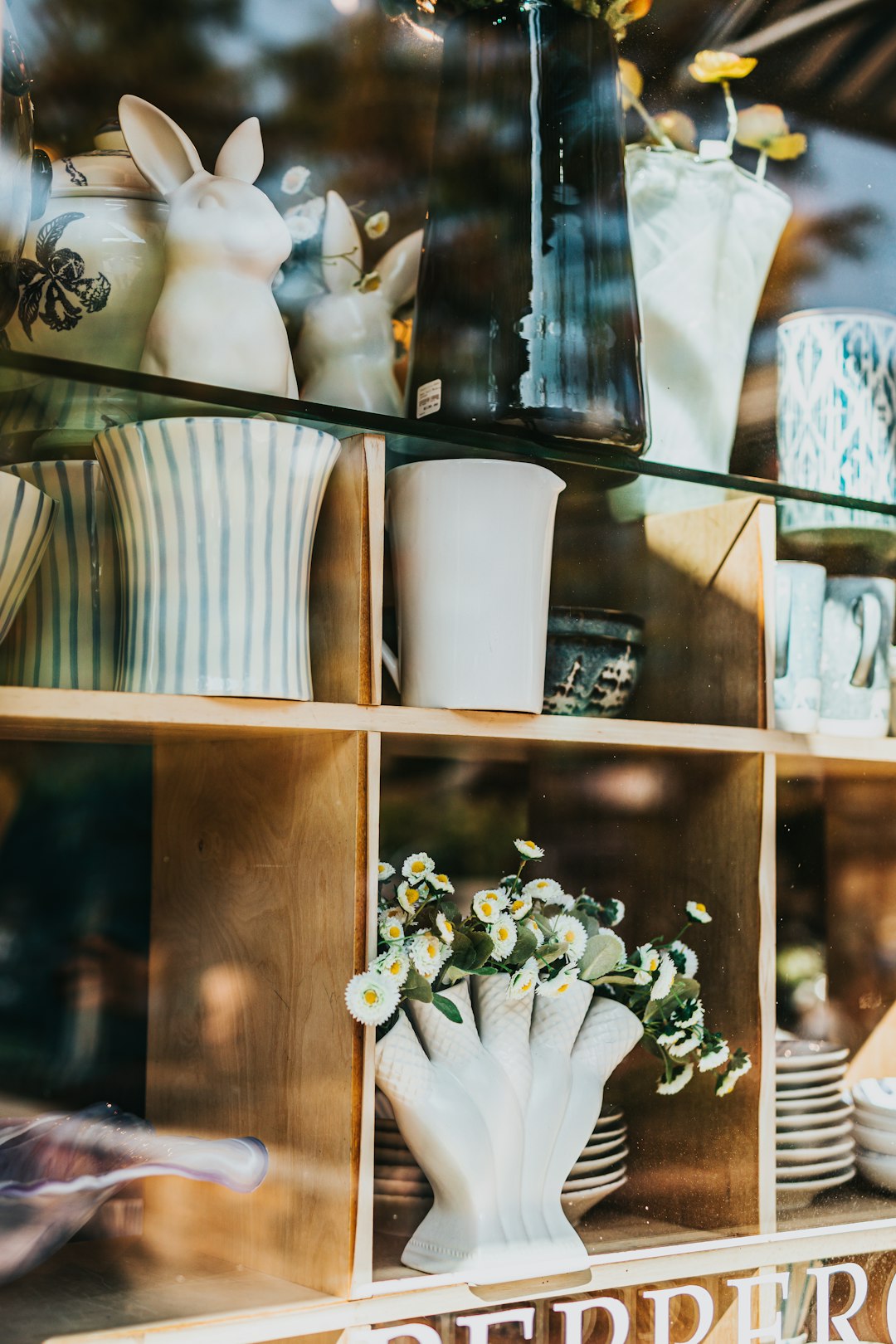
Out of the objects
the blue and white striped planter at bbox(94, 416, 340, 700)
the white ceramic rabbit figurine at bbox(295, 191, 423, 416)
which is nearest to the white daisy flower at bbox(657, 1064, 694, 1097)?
the blue and white striped planter at bbox(94, 416, 340, 700)

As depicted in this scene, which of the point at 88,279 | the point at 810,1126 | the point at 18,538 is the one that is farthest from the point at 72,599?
the point at 810,1126

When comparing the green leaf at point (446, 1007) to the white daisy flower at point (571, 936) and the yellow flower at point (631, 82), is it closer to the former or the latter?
the white daisy flower at point (571, 936)

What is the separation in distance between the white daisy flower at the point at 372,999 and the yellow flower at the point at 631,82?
0.92 meters

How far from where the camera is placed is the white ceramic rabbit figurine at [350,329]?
112 cm

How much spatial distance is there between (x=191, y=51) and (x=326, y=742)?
67 cm

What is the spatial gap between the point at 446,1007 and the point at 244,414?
0.45 m

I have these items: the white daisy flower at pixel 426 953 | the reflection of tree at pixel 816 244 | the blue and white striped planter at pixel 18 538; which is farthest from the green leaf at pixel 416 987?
the reflection of tree at pixel 816 244

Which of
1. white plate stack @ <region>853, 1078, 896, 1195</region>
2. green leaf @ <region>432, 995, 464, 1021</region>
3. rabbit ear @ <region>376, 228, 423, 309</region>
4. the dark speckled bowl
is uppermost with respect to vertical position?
rabbit ear @ <region>376, 228, 423, 309</region>

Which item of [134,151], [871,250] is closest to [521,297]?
[134,151]

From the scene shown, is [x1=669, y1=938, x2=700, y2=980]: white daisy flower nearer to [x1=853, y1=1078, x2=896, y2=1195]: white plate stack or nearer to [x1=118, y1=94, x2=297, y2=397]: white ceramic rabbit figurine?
[x1=853, y1=1078, x2=896, y2=1195]: white plate stack

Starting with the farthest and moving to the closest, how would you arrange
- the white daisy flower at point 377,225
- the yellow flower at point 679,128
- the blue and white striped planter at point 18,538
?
the yellow flower at point 679,128
the white daisy flower at point 377,225
the blue and white striped planter at point 18,538

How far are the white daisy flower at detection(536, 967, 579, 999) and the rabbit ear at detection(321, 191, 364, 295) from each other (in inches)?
23.3

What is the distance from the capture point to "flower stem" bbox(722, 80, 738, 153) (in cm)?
146

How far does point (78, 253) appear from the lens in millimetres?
968
